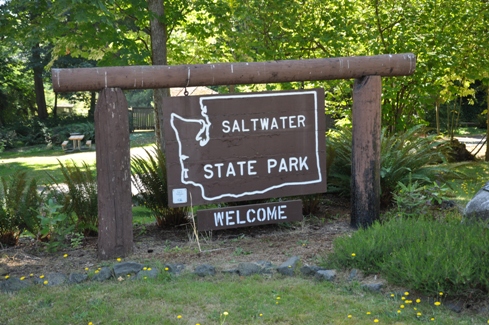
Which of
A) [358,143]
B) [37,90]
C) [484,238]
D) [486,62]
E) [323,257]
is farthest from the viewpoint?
[37,90]

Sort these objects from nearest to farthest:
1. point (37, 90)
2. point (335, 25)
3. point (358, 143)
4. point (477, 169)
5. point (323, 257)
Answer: point (323, 257), point (358, 143), point (335, 25), point (477, 169), point (37, 90)

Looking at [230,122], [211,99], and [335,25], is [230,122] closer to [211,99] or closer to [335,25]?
[211,99]

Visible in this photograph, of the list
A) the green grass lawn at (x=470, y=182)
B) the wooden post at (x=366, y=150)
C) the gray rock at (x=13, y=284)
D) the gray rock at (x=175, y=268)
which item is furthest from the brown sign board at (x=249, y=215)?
the green grass lawn at (x=470, y=182)

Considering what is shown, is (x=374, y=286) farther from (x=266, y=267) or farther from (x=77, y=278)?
(x=77, y=278)

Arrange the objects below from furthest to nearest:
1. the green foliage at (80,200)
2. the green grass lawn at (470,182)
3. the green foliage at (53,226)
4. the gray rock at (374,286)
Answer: the green grass lawn at (470,182) → the green foliage at (80,200) → the green foliage at (53,226) → the gray rock at (374,286)

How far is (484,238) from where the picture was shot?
469cm

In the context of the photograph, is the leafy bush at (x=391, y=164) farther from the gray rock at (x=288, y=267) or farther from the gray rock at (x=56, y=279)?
the gray rock at (x=56, y=279)

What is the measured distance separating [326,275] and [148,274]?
4.97 feet

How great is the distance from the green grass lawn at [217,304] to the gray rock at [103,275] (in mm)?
118

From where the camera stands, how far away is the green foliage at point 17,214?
616cm

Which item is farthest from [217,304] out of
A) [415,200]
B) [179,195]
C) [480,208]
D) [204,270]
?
[415,200]

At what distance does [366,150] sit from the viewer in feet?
21.3

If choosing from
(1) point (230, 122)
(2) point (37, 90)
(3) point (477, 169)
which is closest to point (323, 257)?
(1) point (230, 122)

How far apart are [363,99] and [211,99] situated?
1.70 metres
